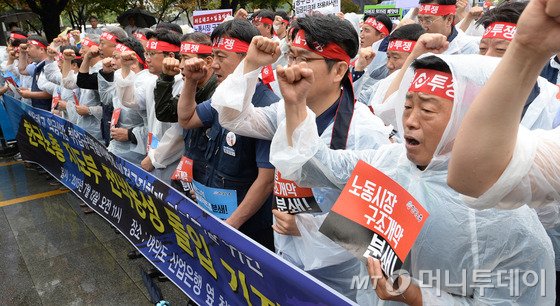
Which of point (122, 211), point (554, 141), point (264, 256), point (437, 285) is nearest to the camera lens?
point (554, 141)

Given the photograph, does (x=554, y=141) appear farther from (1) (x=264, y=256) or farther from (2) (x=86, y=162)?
(2) (x=86, y=162)

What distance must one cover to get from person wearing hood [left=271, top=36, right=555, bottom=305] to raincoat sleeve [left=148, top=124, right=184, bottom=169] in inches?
69.8

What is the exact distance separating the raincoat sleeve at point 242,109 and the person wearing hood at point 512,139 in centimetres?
134

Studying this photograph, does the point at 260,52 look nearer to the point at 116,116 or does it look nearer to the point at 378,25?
the point at 116,116

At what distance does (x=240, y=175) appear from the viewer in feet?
8.95

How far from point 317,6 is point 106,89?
8.51 feet

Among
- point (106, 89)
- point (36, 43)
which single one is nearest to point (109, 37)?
point (106, 89)

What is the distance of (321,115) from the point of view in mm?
2090

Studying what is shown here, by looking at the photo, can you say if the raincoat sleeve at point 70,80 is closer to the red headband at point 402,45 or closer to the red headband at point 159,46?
the red headband at point 159,46

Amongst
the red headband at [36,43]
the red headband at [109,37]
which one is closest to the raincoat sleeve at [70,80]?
the red headband at [109,37]

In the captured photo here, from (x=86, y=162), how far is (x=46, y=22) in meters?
17.3

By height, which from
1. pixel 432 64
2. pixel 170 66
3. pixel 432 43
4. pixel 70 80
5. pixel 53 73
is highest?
pixel 432 64

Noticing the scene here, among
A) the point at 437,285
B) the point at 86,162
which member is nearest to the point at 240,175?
the point at 437,285

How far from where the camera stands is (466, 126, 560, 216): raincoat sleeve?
2.98 feet
